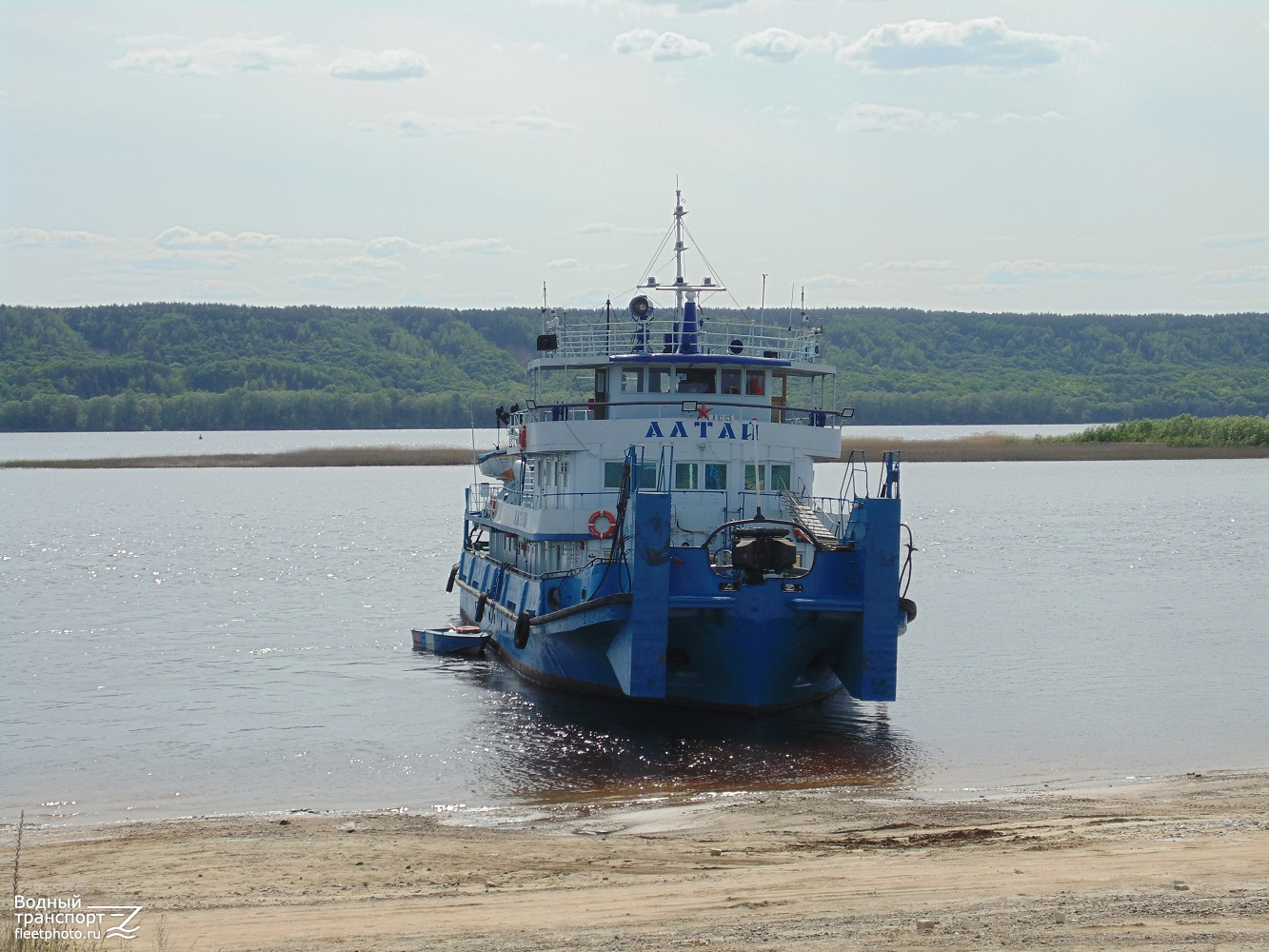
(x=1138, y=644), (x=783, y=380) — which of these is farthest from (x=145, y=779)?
(x=1138, y=644)

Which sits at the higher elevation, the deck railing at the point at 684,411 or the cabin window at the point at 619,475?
the deck railing at the point at 684,411

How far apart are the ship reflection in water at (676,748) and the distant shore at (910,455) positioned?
84518mm

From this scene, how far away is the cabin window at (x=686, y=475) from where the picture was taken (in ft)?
81.7

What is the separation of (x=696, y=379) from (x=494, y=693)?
7.19 meters

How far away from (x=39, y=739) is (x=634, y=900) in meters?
15.4

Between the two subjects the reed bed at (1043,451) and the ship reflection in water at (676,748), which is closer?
the ship reflection in water at (676,748)

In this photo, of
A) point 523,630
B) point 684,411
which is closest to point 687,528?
point 684,411

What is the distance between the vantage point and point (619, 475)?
25422mm

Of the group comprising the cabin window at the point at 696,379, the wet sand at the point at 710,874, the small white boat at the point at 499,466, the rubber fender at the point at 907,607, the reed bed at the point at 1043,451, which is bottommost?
the wet sand at the point at 710,874

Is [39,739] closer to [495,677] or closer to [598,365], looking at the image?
[495,677]

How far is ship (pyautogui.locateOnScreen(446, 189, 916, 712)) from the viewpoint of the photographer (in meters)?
21.5

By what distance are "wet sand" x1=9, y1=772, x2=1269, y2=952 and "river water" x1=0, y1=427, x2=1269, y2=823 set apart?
229 cm

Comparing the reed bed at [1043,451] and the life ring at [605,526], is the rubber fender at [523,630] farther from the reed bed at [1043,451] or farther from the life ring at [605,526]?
the reed bed at [1043,451]

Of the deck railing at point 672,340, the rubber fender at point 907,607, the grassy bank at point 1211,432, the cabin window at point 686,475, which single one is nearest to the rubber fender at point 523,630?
the cabin window at point 686,475
